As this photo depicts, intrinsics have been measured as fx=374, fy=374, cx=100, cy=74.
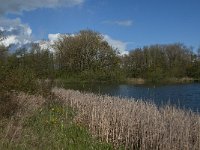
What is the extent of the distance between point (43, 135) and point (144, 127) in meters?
2.61

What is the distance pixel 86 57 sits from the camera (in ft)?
236

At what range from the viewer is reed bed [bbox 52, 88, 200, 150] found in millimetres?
8898

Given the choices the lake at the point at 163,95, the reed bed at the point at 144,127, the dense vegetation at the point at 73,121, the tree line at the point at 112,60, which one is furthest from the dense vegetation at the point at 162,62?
the reed bed at the point at 144,127

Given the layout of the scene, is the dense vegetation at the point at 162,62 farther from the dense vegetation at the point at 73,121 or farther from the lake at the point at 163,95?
the dense vegetation at the point at 73,121

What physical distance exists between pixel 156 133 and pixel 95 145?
155 cm

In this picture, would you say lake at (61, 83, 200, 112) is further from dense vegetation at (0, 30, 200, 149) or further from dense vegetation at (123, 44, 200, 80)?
dense vegetation at (123, 44, 200, 80)

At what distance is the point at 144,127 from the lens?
32.1 feet

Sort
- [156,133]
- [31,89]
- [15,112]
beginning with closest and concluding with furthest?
[156,133], [15,112], [31,89]

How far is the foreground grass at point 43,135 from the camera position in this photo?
8191mm

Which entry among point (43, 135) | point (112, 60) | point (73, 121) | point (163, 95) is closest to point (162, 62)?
point (112, 60)

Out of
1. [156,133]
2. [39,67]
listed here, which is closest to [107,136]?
[156,133]

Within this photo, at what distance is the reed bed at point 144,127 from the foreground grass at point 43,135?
0.44 meters

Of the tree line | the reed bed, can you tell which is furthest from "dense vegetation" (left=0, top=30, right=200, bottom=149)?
the tree line

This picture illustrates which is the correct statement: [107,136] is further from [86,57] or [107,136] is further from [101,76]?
[86,57]
